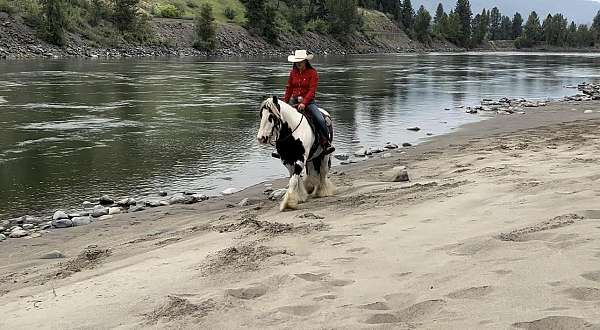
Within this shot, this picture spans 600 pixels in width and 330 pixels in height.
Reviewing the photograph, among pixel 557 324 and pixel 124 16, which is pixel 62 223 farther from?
pixel 124 16

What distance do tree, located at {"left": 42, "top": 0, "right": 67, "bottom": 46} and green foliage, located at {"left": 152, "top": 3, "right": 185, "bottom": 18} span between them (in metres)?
31.3

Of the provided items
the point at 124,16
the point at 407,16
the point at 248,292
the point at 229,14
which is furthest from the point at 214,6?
the point at 248,292

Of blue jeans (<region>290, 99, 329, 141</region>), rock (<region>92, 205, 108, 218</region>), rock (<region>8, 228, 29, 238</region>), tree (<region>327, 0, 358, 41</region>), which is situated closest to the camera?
rock (<region>8, 228, 29, 238</region>)

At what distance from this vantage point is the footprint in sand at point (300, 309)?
16.9 ft

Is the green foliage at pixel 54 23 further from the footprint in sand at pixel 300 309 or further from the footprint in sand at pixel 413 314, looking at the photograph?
the footprint in sand at pixel 413 314

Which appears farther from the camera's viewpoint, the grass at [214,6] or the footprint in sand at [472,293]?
the grass at [214,6]

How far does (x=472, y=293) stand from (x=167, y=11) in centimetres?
10926

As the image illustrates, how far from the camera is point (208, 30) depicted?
10050cm

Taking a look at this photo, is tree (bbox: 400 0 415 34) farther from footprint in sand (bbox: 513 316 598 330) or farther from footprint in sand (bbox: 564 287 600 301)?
footprint in sand (bbox: 513 316 598 330)

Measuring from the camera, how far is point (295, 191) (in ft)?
35.0

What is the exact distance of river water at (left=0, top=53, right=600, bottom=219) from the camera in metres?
13.9

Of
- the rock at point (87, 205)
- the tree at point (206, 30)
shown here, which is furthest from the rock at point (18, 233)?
the tree at point (206, 30)

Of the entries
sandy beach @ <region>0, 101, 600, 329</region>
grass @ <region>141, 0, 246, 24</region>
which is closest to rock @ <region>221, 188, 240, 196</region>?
sandy beach @ <region>0, 101, 600, 329</region>

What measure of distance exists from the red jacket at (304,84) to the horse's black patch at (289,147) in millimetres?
813
